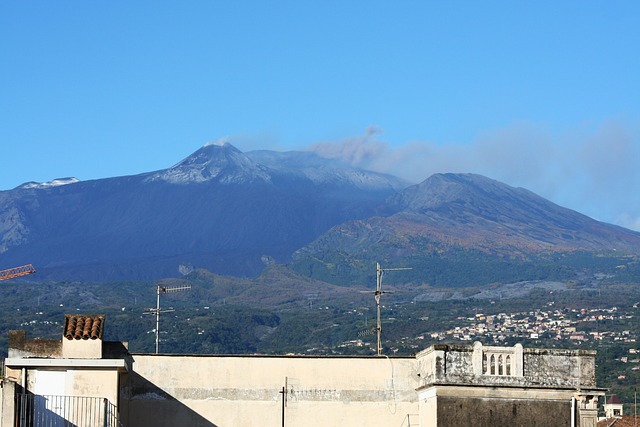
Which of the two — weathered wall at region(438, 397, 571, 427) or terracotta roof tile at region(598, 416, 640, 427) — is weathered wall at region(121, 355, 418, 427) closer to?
weathered wall at region(438, 397, 571, 427)

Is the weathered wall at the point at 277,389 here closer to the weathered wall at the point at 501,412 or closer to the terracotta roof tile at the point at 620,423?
the weathered wall at the point at 501,412

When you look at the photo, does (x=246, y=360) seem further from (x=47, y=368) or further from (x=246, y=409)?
(x=47, y=368)

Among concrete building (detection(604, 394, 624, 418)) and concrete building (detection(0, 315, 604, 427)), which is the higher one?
concrete building (detection(604, 394, 624, 418))

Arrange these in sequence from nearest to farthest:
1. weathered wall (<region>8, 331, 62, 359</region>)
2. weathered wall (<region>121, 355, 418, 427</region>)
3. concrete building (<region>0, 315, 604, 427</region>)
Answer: concrete building (<region>0, 315, 604, 427</region>), weathered wall (<region>8, 331, 62, 359</region>), weathered wall (<region>121, 355, 418, 427</region>)

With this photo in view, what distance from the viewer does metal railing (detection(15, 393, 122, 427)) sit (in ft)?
129

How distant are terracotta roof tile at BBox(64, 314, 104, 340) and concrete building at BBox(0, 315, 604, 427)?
4 cm

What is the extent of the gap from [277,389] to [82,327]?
6998mm

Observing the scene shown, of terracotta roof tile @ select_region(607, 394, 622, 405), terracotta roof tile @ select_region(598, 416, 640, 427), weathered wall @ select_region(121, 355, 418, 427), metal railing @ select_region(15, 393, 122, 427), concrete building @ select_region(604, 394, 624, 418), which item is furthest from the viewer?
terracotta roof tile @ select_region(607, 394, 622, 405)

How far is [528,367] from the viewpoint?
4397 centimetres

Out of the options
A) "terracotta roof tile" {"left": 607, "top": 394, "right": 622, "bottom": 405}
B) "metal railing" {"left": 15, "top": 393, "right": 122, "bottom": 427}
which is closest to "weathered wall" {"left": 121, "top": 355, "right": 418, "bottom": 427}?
"metal railing" {"left": 15, "top": 393, "right": 122, "bottom": 427}

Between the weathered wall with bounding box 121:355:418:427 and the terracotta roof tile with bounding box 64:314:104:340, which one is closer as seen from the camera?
the terracotta roof tile with bounding box 64:314:104:340

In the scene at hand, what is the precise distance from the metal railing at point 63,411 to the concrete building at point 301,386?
0.14 feet

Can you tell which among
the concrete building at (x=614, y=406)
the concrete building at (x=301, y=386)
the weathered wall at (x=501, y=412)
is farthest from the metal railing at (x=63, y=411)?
the concrete building at (x=614, y=406)

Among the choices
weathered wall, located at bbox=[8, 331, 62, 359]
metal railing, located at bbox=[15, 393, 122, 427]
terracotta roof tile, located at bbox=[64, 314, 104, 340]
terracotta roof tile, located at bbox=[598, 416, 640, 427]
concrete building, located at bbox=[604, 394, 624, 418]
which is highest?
concrete building, located at bbox=[604, 394, 624, 418]
